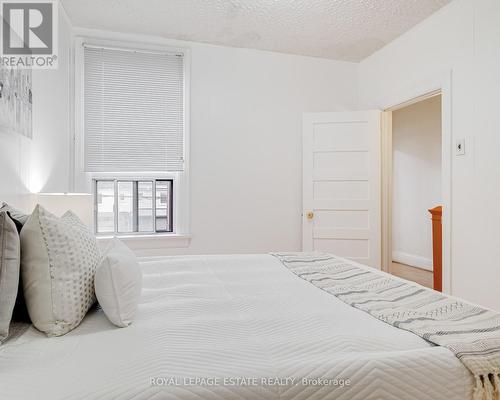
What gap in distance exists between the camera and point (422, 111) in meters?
5.18

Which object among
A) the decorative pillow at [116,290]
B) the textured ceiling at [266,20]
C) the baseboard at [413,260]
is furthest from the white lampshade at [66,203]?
the baseboard at [413,260]

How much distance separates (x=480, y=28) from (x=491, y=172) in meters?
1.05

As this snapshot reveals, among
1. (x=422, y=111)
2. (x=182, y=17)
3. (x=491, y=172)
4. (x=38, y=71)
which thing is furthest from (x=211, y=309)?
(x=422, y=111)

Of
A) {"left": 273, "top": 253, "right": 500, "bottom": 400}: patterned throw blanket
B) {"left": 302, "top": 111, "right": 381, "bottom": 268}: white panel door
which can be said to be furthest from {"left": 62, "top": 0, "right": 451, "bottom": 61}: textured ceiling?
{"left": 273, "top": 253, "right": 500, "bottom": 400}: patterned throw blanket

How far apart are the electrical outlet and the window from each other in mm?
2601

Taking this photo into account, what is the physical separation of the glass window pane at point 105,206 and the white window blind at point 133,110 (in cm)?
22

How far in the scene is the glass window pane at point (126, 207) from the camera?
3.52m

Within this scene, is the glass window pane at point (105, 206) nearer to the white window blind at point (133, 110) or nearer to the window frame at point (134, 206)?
the window frame at point (134, 206)

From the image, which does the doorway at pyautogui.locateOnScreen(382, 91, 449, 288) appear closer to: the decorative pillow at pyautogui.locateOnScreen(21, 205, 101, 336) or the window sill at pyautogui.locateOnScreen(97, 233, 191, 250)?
the window sill at pyautogui.locateOnScreen(97, 233, 191, 250)

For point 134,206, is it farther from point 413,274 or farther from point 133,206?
point 413,274

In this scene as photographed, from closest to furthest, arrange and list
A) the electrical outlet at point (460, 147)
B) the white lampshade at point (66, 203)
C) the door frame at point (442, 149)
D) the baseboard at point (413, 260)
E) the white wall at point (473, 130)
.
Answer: the white lampshade at point (66, 203) → the white wall at point (473, 130) → the electrical outlet at point (460, 147) → the door frame at point (442, 149) → the baseboard at point (413, 260)

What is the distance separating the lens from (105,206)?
3.49 meters

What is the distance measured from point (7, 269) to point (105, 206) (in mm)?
2591

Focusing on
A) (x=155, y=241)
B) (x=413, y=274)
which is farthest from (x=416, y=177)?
(x=155, y=241)
